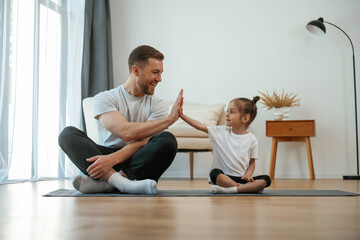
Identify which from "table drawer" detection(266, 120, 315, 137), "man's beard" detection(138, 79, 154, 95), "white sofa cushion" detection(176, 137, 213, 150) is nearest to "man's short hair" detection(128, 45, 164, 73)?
"man's beard" detection(138, 79, 154, 95)

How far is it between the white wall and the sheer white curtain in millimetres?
1094

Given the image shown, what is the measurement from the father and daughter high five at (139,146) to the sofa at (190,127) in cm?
163

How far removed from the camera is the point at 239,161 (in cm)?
243

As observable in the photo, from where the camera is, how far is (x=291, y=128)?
4.45m

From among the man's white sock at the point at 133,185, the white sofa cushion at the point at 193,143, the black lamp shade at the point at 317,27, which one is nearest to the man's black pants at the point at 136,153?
the man's white sock at the point at 133,185

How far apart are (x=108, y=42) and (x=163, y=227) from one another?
4.38 m

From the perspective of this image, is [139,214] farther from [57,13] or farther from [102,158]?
[57,13]

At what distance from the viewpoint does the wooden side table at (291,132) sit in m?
4.43

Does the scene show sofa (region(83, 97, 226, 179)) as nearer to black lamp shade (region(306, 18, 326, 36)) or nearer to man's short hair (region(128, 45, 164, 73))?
black lamp shade (region(306, 18, 326, 36))

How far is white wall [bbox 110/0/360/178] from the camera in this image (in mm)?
4875

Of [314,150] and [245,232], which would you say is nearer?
[245,232]

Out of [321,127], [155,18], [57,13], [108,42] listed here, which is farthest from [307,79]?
[57,13]

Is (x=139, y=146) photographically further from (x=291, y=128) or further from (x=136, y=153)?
(x=291, y=128)

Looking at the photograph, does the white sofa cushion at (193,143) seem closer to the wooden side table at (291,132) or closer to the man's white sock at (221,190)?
the wooden side table at (291,132)
